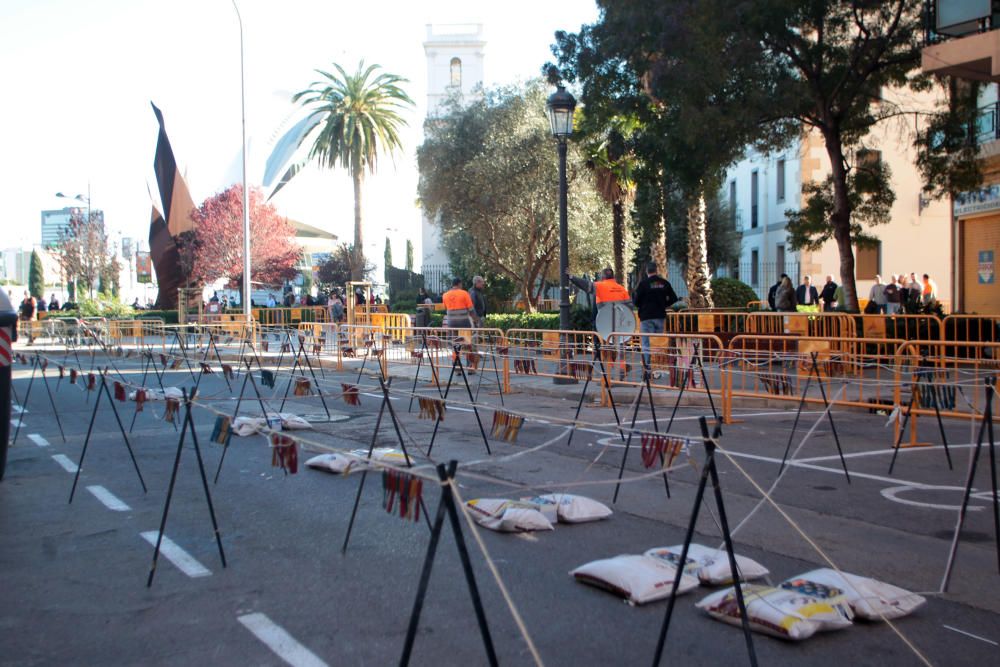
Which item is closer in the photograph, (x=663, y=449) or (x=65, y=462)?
(x=663, y=449)

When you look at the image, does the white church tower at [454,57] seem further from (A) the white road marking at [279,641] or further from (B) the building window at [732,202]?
(A) the white road marking at [279,641]

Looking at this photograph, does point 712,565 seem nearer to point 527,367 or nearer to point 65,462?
point 65,462

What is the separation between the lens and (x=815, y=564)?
605 cm

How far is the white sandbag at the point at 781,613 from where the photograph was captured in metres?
4.71

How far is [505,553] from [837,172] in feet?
50.3

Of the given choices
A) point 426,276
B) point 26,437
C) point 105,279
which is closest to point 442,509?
point 26,437

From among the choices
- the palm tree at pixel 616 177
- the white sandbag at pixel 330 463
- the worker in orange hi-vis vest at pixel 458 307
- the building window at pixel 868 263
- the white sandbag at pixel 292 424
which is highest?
the palm tree at pixel 616 177

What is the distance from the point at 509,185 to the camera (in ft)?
110

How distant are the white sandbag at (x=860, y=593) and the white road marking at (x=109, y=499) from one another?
5.48m

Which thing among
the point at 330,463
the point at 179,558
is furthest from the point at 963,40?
the point at 179,558

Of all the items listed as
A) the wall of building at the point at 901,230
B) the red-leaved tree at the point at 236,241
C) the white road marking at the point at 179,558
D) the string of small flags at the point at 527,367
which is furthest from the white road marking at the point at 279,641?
the red-leaved tree at the point at 236,241

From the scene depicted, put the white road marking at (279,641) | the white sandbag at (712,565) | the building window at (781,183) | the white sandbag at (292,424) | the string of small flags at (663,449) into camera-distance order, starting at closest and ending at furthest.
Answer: the white road marking at (279,641) < the white sandbag at (712,565) < the string of small flags at (663,449) < the white sandbag at (292,424) < the building window at (781,183)

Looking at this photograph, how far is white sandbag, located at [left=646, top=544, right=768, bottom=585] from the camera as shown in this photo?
219 inches

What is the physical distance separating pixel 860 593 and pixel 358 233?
39837mm
